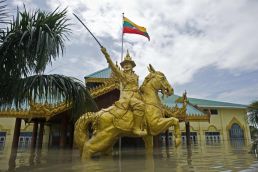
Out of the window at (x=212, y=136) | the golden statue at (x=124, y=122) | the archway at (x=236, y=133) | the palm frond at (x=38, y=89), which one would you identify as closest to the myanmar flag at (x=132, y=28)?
the golden statue at (x=124, y=122)

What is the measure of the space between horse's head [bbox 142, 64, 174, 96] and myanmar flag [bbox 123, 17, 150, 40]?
3726 millimetres

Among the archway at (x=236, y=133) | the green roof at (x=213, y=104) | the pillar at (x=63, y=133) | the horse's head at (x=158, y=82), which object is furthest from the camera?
the archway at (x=236, y=133)

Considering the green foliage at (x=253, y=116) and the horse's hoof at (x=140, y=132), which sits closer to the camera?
the horse's hoof at (x=140, y=132)

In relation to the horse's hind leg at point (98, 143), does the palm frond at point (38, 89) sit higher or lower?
higher

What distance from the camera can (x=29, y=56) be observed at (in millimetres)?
3754

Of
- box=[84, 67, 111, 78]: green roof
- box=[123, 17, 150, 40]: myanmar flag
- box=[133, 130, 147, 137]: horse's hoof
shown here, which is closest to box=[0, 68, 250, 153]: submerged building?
box=[84, 67, 111, 78]: green roof

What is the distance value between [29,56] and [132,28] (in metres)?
5.95

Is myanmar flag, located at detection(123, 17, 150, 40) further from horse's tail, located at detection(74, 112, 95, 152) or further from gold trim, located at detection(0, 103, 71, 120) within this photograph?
horse's tail, located at detection(74, 112, 95, 152)

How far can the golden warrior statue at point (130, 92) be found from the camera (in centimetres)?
504

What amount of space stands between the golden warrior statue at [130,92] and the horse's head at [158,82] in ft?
1.02

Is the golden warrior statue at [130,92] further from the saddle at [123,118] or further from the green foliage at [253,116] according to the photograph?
the green foliage at [253,116]

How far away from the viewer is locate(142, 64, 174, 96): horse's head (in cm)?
560

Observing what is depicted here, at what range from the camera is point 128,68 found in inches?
233

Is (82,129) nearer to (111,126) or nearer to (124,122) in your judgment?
(111,126)
